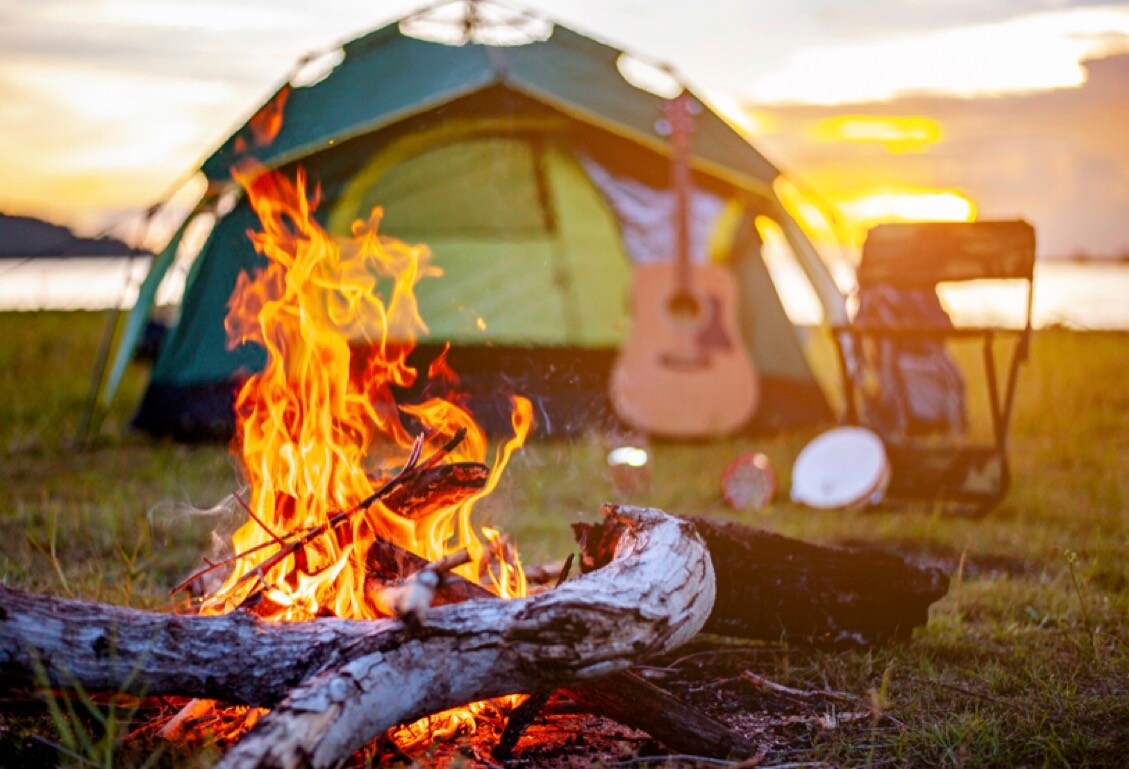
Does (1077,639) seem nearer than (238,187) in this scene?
Result: Yes

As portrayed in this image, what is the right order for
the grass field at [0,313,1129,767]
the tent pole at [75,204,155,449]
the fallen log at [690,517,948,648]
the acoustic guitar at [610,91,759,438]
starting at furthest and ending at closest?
the acoustic guitar at [610,91,759,438]
the tent pole at [75,204,155,449]
the fallen log at [690,517,948,648]
the grass field at [0,313,1129,767]

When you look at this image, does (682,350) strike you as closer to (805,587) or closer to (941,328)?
(941,328)

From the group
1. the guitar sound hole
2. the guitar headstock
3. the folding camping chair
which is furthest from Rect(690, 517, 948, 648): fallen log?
the guitar headstock

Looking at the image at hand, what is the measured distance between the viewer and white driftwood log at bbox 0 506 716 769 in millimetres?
2078

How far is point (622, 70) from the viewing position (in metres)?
7.21

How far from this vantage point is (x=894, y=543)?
479 centimetres

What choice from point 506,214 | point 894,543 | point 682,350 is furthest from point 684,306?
point 894,543

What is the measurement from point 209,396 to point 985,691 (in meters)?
5.44

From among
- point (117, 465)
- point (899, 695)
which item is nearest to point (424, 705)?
point (899, 695)

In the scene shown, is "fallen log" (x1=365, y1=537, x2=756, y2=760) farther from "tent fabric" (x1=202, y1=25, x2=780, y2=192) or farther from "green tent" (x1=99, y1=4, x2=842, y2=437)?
"tent fabric" (x1=202, y1=25, x2=780, y2=192)

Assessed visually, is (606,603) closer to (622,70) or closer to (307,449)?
(307,449)

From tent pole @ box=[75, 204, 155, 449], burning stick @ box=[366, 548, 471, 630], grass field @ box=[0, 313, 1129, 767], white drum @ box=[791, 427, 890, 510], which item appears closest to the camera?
burning stick @ box=[366, 548, 471, 630]

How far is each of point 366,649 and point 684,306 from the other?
205 inches

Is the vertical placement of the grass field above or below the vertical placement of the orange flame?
below
